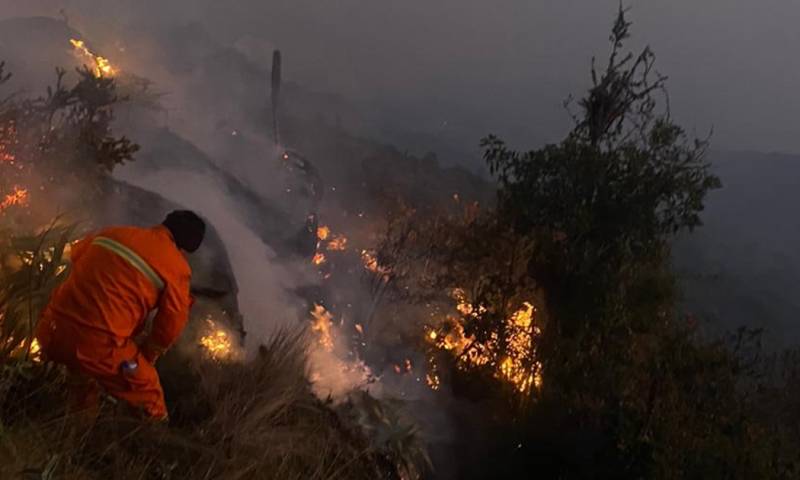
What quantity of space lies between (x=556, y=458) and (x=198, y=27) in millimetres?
84306

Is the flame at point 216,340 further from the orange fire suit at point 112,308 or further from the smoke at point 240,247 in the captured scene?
the smoke at point 240,247

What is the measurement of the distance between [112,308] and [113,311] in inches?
0.8

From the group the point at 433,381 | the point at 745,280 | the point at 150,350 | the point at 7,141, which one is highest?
the point at 745,280

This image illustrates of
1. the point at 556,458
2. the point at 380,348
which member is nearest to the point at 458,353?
the point at 556,458

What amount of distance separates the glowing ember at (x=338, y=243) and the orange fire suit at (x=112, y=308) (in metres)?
31.6

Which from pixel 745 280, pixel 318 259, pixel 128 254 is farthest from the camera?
pixel 745 280

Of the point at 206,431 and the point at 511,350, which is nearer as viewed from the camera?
the point at 206,431

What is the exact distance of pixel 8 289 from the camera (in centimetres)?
359

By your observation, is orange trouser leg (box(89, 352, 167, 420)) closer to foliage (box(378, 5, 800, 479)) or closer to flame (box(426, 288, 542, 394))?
foliage (box(378, 5, 800, 479))

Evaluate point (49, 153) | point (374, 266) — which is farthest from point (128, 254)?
point (374, 266)

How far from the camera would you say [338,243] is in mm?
36188

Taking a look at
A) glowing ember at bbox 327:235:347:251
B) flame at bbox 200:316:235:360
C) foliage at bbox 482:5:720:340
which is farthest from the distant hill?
glowing ember at bbox 327:235:347:251

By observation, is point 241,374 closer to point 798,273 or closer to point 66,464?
point 66,464

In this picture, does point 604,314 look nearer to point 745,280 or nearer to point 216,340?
point 216,340
